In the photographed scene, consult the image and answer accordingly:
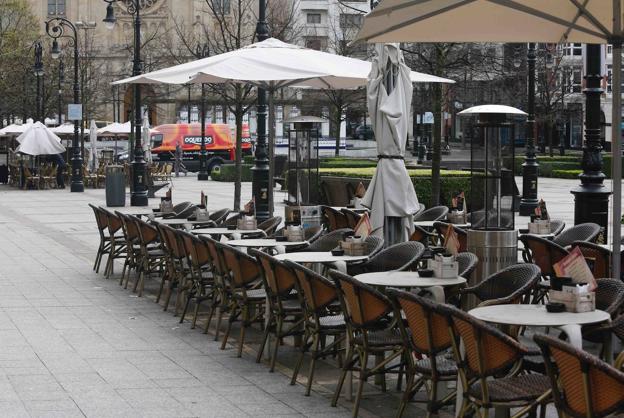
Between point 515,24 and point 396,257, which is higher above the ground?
point 515,24

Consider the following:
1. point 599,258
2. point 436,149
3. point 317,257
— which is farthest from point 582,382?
point 436,149

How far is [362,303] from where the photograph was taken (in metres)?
8.06

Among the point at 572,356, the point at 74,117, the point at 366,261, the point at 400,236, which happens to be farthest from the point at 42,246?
the point at 74,117

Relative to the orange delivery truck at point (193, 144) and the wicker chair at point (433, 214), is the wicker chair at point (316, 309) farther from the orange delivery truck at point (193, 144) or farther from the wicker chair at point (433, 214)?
the orange delivery truck at point (193, 144)

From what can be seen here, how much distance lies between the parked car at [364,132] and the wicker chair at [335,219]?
217 feet

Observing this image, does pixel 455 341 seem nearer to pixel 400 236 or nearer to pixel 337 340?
pixel 337 340

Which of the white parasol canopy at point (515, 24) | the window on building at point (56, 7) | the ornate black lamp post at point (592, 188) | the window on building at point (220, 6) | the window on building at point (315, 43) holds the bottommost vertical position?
the ornate black lamp post at point (592, 188)

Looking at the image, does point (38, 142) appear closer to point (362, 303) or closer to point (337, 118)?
point (337, 118)

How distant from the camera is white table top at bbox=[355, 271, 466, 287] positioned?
28.5 ft

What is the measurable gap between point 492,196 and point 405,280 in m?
2.36

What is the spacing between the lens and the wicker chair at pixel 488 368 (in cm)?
643

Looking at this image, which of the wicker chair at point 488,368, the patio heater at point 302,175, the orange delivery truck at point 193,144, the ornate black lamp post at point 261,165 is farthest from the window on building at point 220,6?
the wicker chair at point 488,368

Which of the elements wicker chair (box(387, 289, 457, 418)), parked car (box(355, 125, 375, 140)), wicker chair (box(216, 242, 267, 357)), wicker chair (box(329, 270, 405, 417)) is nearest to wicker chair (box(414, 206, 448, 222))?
wicker chair (box(216, 242, 267, 357))

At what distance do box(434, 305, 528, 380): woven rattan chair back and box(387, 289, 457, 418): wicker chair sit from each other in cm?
31
